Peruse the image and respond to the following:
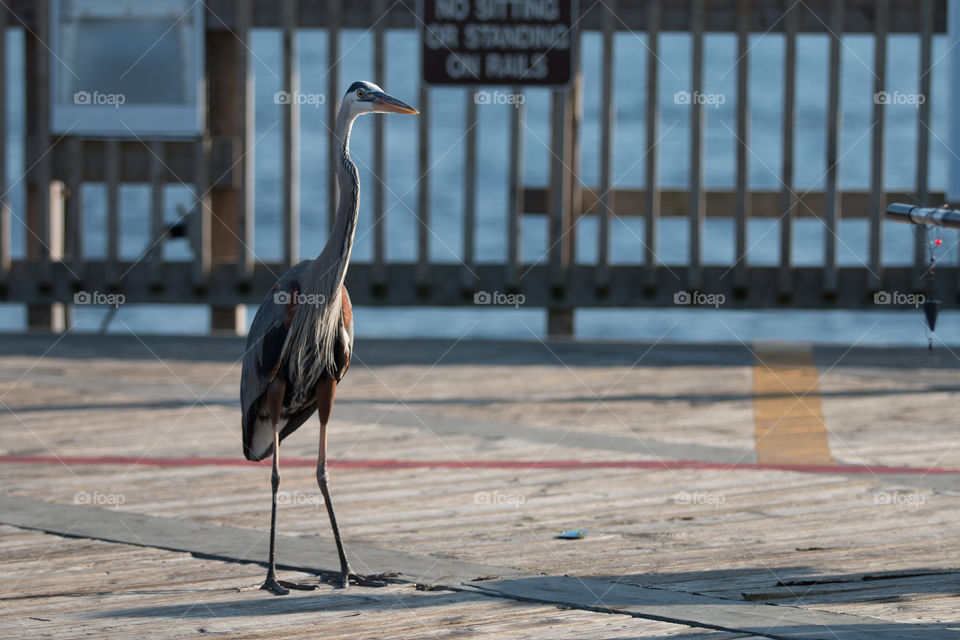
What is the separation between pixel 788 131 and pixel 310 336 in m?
7.30

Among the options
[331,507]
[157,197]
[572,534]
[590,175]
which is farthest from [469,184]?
[590,175]

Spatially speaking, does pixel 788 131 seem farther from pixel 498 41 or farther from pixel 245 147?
pixel 245 147

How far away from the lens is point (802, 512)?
638 cm

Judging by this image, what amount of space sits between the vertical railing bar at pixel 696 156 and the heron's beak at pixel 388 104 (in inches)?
257

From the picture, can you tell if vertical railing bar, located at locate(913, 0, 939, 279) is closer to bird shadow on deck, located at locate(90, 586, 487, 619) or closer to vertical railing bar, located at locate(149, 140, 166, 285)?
vertical railing bar, located at locate(149, 140, 166, 285)

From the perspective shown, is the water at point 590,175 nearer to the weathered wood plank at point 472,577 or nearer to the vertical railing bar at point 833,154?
the vertical railing bar at point 833,154

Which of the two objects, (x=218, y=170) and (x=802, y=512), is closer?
(x=802, y=512)

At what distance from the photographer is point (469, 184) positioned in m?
11.7

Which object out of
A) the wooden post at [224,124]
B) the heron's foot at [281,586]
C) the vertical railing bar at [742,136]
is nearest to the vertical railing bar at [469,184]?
the wooden post at [224,124]

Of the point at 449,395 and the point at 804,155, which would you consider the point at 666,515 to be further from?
the point at 804,155


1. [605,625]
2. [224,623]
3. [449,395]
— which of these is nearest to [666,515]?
[605,625]

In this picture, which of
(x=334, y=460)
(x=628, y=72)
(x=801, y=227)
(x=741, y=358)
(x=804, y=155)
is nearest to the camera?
(x=334, y=460)

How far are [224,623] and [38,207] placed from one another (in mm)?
8516

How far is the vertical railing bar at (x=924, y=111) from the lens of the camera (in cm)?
1128
